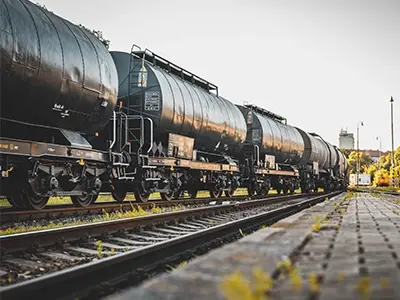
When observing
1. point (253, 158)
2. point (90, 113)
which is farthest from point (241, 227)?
point (253, 158)

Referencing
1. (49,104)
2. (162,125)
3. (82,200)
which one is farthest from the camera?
(162,125)

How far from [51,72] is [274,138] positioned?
17.8m

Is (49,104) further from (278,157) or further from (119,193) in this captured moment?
(278,157)

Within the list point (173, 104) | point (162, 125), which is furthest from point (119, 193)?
point (173, 104)

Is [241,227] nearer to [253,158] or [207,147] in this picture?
[207,147]

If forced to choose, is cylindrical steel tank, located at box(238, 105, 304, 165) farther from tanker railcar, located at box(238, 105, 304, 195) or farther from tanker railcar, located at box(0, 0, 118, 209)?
tanker railcar, located at box(0, 0, 118, 209)

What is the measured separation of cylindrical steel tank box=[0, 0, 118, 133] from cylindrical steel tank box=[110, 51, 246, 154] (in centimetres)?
204

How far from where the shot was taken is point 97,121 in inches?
438

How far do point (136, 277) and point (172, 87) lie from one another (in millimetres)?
9904

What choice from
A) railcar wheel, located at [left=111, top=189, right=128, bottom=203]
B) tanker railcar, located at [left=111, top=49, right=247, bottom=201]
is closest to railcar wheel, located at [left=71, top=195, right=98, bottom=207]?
tanker railcar, located at [left=111, top=49, right=247, bottom=201]

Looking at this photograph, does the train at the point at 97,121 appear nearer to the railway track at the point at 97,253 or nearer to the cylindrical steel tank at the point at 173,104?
the cylindrical steel tank at the point at 173,104

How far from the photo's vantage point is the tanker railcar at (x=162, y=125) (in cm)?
1327

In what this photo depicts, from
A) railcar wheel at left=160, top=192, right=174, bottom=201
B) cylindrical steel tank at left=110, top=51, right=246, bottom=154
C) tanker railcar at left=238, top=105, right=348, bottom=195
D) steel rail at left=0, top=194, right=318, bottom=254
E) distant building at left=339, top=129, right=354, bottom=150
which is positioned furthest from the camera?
distant building at left=339, top=129, right=354, bottom=150

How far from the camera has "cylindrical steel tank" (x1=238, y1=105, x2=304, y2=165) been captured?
23594 millimetres
